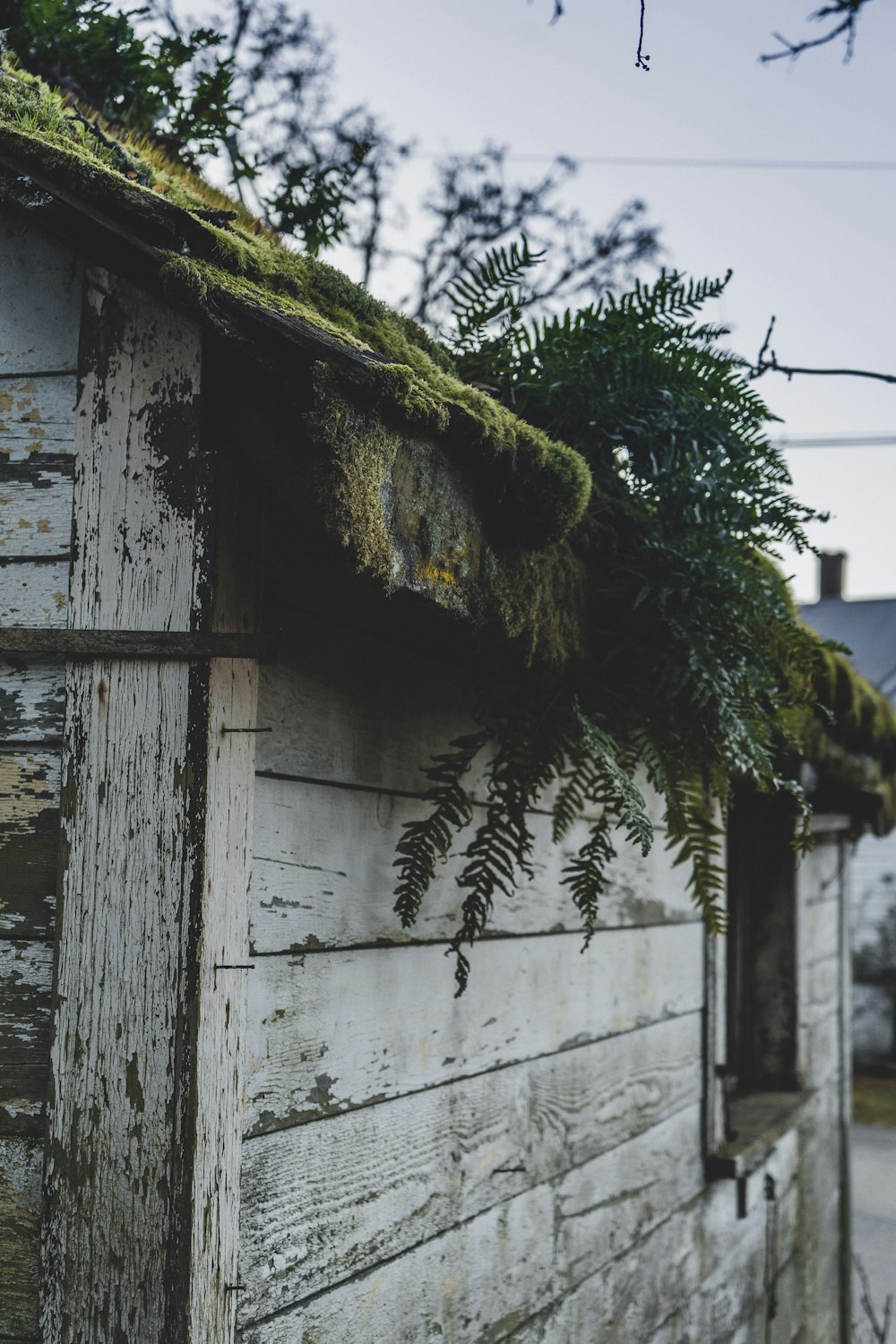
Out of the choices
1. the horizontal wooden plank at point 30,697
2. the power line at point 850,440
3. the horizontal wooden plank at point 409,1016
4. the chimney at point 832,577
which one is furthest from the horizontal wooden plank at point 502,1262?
the chimney at point 832,577

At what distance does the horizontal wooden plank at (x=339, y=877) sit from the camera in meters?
1.53

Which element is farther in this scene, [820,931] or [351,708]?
[820,931]

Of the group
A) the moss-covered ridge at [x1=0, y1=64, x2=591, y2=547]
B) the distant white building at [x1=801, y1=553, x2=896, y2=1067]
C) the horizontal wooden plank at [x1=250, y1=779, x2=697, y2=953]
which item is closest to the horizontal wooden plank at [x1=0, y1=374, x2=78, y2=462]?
the moss-covered ridge at [x1=0, y1=64, x2=591, y2=547]

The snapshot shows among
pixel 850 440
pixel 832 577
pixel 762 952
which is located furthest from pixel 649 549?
pixel 832 577

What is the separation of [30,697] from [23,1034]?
1.37 feet

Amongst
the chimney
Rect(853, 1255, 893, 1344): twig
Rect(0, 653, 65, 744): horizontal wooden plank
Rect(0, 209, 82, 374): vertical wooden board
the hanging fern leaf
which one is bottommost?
Rect(853, 1255, 893, 1344): twig

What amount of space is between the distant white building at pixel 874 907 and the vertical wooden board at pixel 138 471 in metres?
15.4

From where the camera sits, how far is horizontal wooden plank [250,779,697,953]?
1530 millimetres

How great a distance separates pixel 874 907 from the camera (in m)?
16.7

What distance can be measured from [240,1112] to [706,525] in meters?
1.30

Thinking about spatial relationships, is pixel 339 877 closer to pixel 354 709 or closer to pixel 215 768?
pixel 354 709

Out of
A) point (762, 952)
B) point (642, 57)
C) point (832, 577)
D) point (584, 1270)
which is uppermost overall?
point (832, 577)

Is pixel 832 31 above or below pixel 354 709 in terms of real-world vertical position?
above

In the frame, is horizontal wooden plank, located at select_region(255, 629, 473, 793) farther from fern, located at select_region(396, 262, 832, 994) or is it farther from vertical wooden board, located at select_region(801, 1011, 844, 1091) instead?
vertical wooden board, located at select_region(801, 1011, 844, 1091)
